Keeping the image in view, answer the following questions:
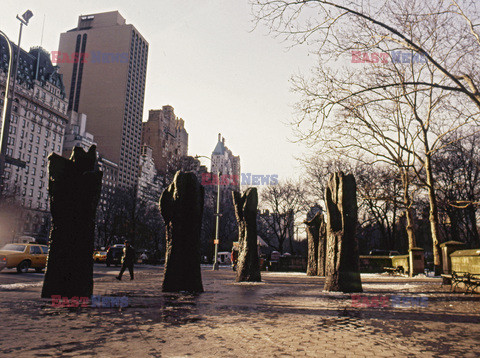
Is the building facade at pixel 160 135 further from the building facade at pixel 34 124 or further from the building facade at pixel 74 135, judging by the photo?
the building facade at pixel 34 124

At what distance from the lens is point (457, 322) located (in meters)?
6.91

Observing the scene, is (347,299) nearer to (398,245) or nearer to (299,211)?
(299,211)

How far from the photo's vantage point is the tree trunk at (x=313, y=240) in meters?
24.2

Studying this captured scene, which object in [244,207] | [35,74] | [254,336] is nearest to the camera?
[254,336]

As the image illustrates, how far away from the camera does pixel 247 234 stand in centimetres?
1691

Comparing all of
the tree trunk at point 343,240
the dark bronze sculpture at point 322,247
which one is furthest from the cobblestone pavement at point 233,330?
the dark bronze sculpture at point 322,247

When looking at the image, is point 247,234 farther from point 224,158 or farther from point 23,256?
point 224,158

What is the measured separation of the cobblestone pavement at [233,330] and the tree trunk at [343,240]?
3383 mm

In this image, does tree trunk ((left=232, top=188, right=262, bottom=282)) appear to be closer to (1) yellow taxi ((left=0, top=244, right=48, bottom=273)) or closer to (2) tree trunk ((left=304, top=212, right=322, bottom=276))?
(2) tree trunk ((left=304, top=212, right=322, bottom=276))

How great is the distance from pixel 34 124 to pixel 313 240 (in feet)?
298

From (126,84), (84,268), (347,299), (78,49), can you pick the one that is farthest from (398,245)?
(78,49)

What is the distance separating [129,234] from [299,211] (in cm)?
2256

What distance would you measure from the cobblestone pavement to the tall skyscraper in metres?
145

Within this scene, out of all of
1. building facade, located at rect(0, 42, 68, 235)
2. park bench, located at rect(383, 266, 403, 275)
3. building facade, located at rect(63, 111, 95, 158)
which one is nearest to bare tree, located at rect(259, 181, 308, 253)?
park bench, located at rect(383, 266, 403, 275)
